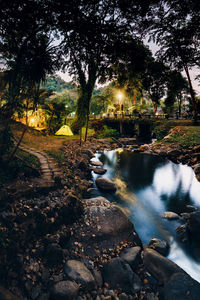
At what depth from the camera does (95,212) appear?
19.2 feet

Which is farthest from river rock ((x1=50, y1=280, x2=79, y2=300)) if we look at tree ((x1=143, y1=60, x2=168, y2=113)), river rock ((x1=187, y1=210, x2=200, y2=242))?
tree ((x1=143, y1=60, x2=168, y2=113))

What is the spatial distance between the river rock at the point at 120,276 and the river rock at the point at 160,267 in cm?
55

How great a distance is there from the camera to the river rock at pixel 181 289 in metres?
3.71

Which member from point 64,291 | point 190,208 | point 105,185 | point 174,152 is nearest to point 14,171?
point 64,291

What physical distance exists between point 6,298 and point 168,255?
4.69 metres

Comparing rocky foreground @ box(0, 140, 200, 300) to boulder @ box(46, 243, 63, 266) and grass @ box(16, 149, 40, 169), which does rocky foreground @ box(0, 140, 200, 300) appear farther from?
grass @ box(16, 149, 40, 169)

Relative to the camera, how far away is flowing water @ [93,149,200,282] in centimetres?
588

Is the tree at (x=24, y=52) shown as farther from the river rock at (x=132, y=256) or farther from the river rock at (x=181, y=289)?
the river rock at (x=181, y=289)

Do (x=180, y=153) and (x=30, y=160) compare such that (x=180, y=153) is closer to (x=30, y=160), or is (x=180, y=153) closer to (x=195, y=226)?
(x=195, y=226)

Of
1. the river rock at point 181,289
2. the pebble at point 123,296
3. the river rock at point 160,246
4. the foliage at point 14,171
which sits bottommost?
the river rock at point 160,246

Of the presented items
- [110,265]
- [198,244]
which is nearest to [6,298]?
[110,265]

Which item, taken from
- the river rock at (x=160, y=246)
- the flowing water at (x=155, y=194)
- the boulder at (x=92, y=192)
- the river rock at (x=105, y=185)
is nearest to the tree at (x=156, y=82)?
the flowing water at (x=155, y=194)

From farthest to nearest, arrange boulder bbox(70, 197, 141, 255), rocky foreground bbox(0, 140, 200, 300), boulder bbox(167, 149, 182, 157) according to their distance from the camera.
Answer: boulder bbox(167, 149, 182, 157), boulder bbox(70, 197, 141, 255), rocky foreground bbox(0, 140, 200, 300)

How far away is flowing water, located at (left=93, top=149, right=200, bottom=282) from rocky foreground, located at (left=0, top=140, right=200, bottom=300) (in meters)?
0.88
